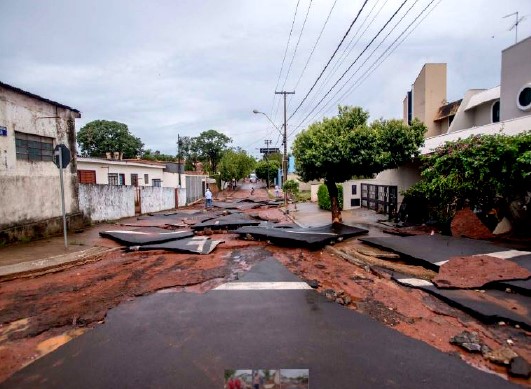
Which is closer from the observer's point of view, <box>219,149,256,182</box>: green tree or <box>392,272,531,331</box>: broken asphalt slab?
<box>392,272,531,331</box>: broken asphalt slab

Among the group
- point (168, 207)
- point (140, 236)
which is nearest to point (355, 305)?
point (140, 236)

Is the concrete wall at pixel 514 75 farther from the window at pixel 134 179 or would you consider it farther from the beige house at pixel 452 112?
the window at pixel 134 179

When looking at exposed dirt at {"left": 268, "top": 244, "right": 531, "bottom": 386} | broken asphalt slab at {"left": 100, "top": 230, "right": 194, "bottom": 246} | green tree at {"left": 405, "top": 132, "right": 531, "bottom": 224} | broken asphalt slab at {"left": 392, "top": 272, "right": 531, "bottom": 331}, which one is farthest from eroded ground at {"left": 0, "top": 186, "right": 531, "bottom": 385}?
green tree at {"left": 405, "top": 132, "right": 531, "bottom": 224}

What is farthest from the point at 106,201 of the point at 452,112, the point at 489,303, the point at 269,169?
the point at 269,169

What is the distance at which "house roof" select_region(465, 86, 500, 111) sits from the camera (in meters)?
17.3

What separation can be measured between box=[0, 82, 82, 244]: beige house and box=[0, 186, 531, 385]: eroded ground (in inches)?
146

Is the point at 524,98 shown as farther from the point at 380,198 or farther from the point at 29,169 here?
the point at 29,169

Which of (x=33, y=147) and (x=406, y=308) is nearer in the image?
(x=406, y=308)

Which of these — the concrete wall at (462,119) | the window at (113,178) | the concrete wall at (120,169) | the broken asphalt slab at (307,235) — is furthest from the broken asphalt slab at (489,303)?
the window at (113,178)

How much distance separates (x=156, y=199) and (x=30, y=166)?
13186mm

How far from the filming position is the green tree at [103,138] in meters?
63.3

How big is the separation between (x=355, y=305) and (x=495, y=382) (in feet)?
7.37

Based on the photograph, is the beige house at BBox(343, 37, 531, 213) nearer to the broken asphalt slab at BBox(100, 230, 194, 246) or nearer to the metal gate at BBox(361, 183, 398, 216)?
the metal gate at BBox(361, 183, 398, 216)

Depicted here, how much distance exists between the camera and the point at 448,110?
906 inches
